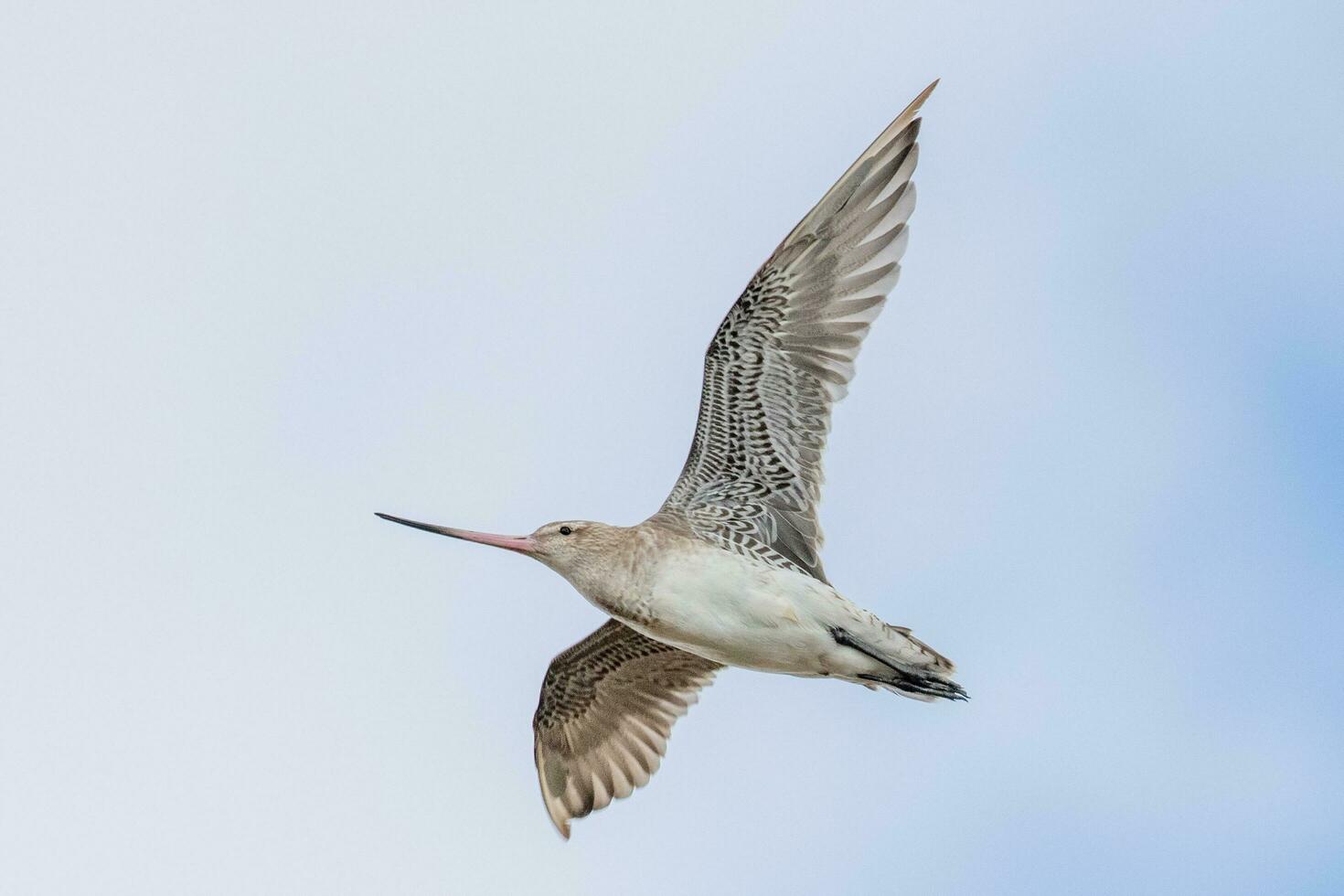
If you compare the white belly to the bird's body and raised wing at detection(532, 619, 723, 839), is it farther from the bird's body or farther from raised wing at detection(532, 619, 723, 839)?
raised wing at detection(532, 619, 723, 839)

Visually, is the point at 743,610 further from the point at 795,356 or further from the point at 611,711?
the point at 611,711

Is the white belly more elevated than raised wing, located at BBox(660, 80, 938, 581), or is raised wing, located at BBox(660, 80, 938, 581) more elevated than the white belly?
raised wing, located at BBox(660, 80, 938, 581)

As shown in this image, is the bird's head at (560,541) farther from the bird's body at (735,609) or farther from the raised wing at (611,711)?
the raised wing at (611,711)

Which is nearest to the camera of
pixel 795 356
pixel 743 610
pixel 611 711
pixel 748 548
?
pixel 743 610

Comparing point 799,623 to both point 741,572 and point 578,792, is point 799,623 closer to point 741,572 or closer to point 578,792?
point 741,572

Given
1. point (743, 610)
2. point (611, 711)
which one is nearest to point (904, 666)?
point (743, 610)

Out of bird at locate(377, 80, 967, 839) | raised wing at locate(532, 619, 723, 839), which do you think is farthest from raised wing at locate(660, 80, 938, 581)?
raised wing at locate(532, 619, 723, 839)
